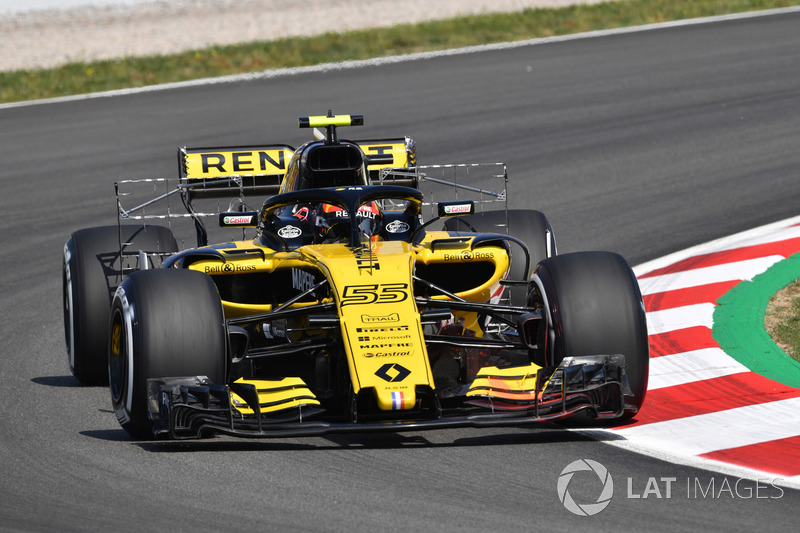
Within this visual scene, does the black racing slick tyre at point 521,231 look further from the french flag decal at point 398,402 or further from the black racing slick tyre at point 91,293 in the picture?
the french flag decal at point 398,402

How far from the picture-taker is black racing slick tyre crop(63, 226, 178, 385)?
9.23m

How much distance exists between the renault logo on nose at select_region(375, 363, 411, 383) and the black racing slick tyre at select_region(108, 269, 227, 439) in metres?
0.89

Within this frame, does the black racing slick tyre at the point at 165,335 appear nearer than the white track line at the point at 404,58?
Yes

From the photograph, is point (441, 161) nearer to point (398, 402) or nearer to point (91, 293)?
point (91, 293)

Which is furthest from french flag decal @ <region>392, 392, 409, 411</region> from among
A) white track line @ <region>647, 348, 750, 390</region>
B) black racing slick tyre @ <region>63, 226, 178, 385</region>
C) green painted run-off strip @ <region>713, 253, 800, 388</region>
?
black racing slick tyre @ <region>63, 226, 178, 385</region>

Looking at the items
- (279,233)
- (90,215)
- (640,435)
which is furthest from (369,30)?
(640,435)

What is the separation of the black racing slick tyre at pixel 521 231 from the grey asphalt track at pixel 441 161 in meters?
2.49

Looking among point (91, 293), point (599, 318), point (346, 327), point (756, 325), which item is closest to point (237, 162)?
point (91, 293)

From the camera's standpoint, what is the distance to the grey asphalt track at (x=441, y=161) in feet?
20.6

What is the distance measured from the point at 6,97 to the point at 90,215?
668cm

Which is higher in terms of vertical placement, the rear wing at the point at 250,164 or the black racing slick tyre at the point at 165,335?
the rear wing at the point at 250,164

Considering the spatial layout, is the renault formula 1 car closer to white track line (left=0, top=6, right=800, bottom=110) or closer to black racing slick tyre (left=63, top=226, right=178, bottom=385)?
black racing slick tyre (left=63, top=226, right=178, bottom=385)

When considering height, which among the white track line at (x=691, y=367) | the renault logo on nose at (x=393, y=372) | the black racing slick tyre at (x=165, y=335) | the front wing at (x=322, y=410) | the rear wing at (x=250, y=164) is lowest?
the white track line at (x=691, y=367)

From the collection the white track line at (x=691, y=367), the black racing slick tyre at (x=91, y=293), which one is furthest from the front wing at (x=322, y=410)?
the black racing slick tyre at (x=91, y=293)
